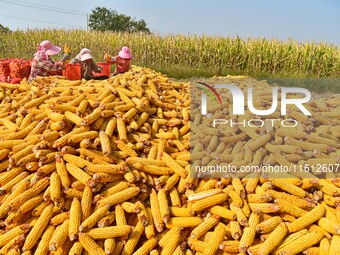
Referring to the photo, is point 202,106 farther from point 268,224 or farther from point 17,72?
point 17,72

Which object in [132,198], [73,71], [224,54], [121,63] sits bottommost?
[132,198]

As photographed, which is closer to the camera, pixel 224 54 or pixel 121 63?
pixel 121 63

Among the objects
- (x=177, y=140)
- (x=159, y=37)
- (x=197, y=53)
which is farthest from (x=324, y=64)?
(x=177, y=140)

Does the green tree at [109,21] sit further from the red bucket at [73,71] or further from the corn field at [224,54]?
the red bucket at [73,71]

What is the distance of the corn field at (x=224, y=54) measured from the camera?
16.2 m

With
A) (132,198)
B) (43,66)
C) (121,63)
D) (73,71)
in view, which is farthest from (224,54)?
(132,198)

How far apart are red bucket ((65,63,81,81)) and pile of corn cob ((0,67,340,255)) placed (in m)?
3.28

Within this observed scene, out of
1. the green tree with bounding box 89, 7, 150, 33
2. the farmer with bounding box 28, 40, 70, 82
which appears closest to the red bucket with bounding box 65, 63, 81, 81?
the farmer with bounding box 28, 40, 70, 82

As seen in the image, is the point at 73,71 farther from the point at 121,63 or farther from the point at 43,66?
the point at 121,63

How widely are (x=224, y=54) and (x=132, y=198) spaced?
1523 cm

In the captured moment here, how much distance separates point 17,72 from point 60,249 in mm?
5601

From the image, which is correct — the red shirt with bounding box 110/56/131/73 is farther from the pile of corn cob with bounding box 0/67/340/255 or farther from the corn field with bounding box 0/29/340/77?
the corn field with bounding box 0/29/340/77

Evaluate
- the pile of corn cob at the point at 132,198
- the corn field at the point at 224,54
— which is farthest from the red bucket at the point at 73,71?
the corn field at the point at 224,54

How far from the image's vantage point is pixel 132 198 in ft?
9.60
